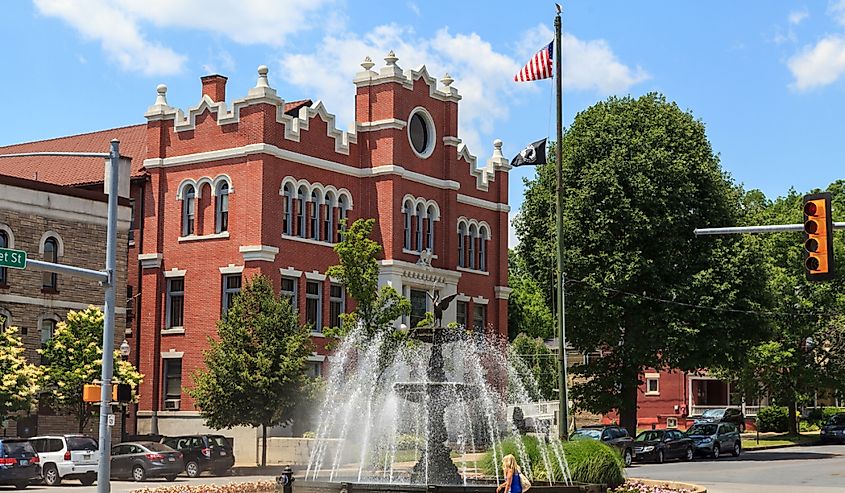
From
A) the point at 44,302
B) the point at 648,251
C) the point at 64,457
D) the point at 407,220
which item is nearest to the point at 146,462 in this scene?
the point at 64,457

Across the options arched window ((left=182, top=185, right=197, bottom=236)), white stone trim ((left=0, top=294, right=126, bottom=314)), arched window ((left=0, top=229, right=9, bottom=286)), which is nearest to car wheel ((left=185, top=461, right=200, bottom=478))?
white stone trim ((left=0, top=294, right=126, bottom=314))

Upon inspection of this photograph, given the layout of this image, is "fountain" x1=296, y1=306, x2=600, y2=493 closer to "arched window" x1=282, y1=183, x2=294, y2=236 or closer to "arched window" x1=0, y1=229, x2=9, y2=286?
"arched window" x1=282, y1=183, x2=294, y2=236

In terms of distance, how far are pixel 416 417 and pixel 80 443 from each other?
11.2m

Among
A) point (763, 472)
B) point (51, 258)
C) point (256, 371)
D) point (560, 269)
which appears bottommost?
point (763, 472)

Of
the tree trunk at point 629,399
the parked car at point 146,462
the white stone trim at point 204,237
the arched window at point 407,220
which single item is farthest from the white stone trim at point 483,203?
the parked car at point 146,462

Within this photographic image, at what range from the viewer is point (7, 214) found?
142 feet

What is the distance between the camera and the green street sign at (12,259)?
2561 cm

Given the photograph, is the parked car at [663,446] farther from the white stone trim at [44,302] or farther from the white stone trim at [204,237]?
the white stone trim at [44,302]

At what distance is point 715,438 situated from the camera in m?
50.5

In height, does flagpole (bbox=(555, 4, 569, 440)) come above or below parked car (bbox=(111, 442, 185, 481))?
above

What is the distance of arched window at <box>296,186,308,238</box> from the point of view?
51688 millimetres

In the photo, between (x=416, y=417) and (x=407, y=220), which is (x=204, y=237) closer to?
(x=407, y=220)

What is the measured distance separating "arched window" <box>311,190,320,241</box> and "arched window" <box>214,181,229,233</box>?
3774mm

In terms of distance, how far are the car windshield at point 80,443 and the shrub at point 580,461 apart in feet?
45.2
